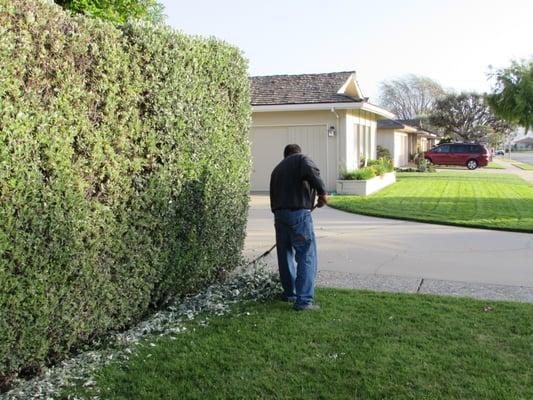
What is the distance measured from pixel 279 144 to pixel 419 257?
11355 millimetres

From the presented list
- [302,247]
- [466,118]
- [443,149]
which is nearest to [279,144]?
[302,247]

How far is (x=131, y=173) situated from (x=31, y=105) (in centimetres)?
133

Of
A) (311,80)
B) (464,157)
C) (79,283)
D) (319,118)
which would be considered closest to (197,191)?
(79,283)

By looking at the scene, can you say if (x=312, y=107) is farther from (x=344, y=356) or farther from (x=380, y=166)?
(x=344, y=356)

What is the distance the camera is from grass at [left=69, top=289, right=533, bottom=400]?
13.3 ft

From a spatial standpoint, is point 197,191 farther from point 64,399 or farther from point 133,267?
point 64,399

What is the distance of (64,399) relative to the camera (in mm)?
3930

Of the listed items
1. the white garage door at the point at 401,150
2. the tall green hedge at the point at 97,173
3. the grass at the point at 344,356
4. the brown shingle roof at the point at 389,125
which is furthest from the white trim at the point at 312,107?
the white garage door at the point at 401,150

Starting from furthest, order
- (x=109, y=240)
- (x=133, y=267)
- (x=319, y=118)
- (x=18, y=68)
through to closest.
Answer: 1. (x=319, y=118)
2. (x=133, y=267)
3. (x=109, y=240)
4. (x=18, y=68)

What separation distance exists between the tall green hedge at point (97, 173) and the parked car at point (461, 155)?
115 feet

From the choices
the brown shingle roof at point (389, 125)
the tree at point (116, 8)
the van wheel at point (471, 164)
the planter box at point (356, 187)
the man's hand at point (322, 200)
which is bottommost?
the planter box at point (356, 187)

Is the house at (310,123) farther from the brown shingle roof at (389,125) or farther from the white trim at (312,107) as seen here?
the brown shingle roof at (389,125)

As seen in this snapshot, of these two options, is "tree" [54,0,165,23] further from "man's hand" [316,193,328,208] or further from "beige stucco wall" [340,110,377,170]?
"beige stucco wall" [340,110,377,170]

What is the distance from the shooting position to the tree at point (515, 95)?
28.6 meters
